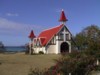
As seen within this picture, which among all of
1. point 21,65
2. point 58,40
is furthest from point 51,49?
point 21,65

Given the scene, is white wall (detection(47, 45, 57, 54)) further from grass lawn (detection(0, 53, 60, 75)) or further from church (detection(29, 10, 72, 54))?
grass lawn (detection(0, 53, 60, 75))

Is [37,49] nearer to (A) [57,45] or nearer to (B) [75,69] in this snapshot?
(A) [57,45]

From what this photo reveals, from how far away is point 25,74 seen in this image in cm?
2003

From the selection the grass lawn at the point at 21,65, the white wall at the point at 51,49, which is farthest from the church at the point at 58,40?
the grass lawn at the point at 21,65

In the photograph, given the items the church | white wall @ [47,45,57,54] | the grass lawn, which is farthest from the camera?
white wall @ [47,45,57,54]

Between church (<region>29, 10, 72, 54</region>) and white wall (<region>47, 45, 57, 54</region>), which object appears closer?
church (<region>29, 10, 72, 54</region>)

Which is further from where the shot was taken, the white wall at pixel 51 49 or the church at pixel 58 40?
the white wall at pixel 51 49

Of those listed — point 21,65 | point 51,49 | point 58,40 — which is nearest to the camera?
point 21,65

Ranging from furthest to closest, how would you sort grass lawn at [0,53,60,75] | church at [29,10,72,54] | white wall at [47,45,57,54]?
white wall at [47,45,57,54] → church at [29,10,72,54] → grass lawn at [0,53,60,75]

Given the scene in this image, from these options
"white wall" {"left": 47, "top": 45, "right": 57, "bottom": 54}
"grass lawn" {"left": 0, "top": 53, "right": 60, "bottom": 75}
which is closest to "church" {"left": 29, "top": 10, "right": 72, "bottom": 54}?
"white wall" {"left": 47, "top": 45, "right": 57, "bottom": 54}

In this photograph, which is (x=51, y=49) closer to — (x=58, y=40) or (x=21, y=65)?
(x=58, y=40)

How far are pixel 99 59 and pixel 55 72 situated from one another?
6.94 meters

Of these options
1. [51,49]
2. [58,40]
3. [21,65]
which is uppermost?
[58,40]

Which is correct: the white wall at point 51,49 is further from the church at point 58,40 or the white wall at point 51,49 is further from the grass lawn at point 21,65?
the grass lawn at point 21,65
